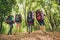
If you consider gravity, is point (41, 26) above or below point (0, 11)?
below

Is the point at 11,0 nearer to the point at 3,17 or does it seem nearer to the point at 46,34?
the point at 3,17

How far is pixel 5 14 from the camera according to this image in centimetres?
237

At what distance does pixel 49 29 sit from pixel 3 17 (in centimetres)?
68

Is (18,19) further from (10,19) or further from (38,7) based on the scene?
(38,7)

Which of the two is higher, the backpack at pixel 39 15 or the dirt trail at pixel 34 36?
the backpack at pixel 39 15

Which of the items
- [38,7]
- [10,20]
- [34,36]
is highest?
[38,7]

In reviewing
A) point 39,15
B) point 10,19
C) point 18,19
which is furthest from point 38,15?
point 10,19

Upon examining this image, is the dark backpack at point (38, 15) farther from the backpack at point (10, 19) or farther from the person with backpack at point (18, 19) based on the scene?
the backpack at point (10, 19)

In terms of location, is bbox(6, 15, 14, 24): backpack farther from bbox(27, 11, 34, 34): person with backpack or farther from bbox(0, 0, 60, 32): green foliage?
bbox(27, 11, 34, 34): person with backpack

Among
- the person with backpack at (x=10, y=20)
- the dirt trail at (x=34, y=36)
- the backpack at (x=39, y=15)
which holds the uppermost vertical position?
the backpack at (x=39, y=15)

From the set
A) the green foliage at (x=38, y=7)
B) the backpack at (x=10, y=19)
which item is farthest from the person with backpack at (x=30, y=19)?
the backpack at (x=10, y=19)

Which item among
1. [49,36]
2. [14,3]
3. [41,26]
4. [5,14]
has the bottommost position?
[49,36]

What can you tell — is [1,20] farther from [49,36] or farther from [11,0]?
[49,36]

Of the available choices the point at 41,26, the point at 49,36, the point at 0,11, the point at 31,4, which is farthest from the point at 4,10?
the point at 49,36
